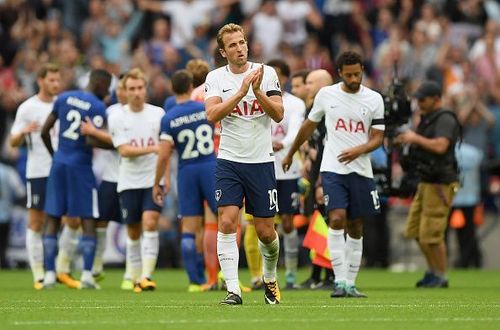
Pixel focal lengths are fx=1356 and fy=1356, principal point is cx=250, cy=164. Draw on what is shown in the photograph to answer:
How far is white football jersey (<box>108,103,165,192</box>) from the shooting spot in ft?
53.2

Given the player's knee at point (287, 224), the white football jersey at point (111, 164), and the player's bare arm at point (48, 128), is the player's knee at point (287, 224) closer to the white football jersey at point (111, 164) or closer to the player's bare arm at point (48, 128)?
the white football jersey at point (111, 164)

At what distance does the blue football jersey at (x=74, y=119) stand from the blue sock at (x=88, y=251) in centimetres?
97

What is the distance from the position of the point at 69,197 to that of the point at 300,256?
8.16 m

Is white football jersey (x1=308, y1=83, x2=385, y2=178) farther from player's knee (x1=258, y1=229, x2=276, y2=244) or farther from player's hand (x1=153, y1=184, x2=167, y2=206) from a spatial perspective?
player's hand (x1=153, y1=184, x2=167, y2=206)

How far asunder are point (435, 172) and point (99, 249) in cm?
449

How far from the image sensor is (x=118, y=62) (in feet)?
86.8

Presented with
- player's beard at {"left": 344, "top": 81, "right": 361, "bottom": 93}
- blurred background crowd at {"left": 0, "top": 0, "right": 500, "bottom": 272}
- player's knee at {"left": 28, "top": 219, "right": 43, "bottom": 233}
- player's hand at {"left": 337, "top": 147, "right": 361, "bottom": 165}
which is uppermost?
blurred background crowd at {"left": 0, "top": 0, "right": 500, "bottom": 272}

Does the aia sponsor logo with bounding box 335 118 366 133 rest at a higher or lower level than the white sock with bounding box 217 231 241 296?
higher

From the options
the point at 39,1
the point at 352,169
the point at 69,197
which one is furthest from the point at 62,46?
the point at 352,169

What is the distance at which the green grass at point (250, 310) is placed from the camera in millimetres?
10516

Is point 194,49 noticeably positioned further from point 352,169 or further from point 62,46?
point 352,169

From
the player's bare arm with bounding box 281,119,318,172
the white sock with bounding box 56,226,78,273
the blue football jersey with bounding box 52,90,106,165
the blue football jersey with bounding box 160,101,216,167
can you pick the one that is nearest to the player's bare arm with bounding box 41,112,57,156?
the blue football jersey with bounding box 52,90,106,165

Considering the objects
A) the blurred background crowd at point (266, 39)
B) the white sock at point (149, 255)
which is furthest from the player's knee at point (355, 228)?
the blurred background crowd at point (266, 39)

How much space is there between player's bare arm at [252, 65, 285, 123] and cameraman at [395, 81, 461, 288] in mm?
5110
